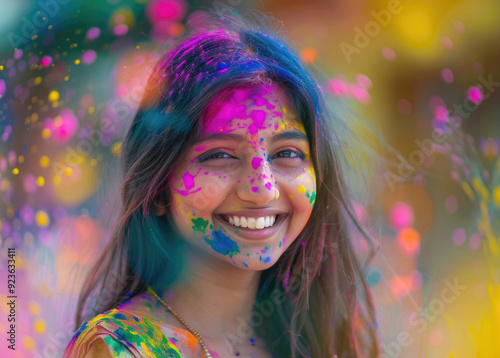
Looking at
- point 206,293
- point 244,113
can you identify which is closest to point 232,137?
point 244,113

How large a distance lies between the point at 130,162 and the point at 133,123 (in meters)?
0.11

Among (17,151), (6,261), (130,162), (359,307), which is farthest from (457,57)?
(6,261)

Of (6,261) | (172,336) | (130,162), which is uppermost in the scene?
(130,162)

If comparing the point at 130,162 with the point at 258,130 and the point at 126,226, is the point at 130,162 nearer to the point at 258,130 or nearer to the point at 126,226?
the point at 126,226

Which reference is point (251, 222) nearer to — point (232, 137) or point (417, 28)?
point (232, 137)

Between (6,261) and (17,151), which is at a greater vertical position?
(17,151)

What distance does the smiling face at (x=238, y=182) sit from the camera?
3.81 feet

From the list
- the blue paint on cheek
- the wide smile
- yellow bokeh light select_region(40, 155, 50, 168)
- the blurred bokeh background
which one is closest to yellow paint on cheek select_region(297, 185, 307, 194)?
the wide smile

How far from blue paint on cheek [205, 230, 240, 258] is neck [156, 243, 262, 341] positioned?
0.10m

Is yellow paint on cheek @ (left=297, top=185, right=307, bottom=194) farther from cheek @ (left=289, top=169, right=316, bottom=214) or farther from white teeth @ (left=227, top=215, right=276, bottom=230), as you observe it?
white teeth @ (left=227, top=215, right=276, bottom=230)

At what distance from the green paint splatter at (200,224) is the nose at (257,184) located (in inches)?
4.2

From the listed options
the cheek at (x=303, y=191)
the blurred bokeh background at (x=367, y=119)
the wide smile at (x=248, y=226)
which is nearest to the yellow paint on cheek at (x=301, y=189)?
the cheek at (x=303, y=191)

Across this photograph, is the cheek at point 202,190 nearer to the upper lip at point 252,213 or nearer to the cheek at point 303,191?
the upper lip at point 252,213

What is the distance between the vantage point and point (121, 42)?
2045 mm
